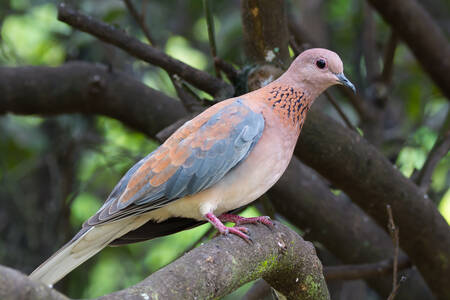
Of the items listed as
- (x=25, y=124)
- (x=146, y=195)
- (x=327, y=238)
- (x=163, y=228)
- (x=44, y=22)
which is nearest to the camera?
(x=146, y=195)

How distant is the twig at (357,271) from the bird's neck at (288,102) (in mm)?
1015

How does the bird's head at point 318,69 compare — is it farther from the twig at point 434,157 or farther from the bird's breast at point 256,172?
the twig at point 434,157

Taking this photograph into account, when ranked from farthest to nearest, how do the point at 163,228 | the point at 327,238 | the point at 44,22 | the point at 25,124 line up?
1. the point at 44,22
2. the point at 25,124
3. the point at 327,238
4. the point at 163,228

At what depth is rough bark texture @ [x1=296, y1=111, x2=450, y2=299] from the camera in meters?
2.82

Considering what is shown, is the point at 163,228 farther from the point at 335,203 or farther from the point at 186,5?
the point at 186,5

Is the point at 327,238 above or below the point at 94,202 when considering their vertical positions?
above

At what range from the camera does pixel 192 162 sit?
2215mm

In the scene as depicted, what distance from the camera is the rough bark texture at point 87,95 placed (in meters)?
3.56

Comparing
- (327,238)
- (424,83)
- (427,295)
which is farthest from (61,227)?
(424,83)

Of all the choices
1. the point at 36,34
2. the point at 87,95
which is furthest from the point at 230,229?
the point at 36,34

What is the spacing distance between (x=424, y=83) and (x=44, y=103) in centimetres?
276

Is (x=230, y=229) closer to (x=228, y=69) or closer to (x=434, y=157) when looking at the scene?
(x=228, y=69)

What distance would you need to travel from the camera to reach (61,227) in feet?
12.8

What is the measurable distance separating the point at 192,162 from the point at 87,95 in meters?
1.60
